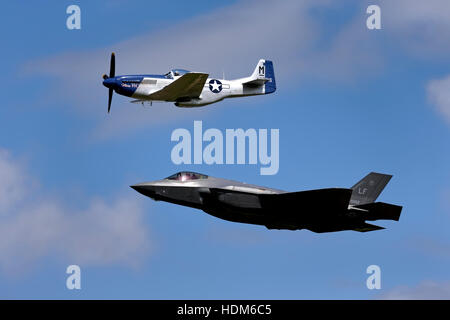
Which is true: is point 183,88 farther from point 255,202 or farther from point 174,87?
point 255,202

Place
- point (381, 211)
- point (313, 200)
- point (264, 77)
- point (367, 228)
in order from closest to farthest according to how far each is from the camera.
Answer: point (381, 211) < point (313, 200) < point (367, 228) < point (264, 77)

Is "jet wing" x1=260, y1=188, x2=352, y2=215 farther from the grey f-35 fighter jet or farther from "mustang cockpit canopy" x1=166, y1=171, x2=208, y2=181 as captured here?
"mustang cockpit canopy" x1=166, y1=171, x2=208, y2=181

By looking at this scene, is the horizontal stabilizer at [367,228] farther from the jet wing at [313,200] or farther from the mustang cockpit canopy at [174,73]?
the mustang cockpit canopy at [174,73]

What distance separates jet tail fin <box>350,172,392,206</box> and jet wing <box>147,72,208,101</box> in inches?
672

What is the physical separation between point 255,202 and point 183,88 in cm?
1799

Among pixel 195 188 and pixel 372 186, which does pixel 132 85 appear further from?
pixel 372 186

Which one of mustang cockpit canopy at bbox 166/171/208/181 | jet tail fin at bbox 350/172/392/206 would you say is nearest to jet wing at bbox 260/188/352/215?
jet tail fin at bbox 350/172/392/206

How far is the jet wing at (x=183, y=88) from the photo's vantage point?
72125mm

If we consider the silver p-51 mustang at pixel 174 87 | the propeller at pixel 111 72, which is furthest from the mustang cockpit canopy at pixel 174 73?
the propeller at pixel 111 72

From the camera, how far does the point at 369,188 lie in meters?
61.8

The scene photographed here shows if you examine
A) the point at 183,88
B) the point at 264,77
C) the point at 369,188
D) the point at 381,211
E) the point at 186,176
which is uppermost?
the point at 264,77

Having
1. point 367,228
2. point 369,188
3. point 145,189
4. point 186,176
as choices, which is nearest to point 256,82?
point 369,188

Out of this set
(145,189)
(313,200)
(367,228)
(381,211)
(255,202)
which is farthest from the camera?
(367,228)
